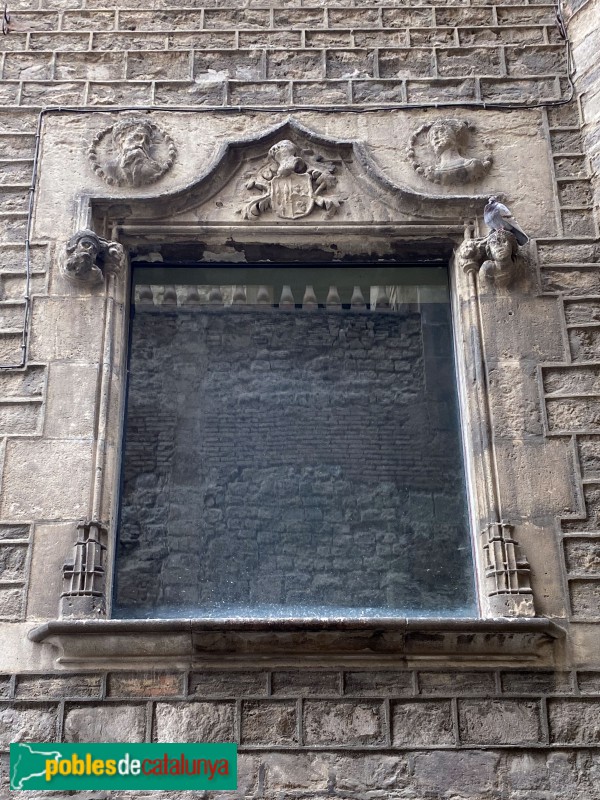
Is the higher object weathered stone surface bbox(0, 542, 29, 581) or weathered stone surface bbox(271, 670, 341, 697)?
weathered stone surface bbox(0, 542, 29, 581)

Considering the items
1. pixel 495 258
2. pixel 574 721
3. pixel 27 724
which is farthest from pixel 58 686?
pixel 495 258

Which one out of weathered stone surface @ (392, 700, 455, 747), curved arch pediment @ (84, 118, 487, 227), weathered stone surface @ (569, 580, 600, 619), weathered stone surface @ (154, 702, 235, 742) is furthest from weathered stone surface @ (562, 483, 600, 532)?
weathered stone surface @ (154, 702, 235, 742)

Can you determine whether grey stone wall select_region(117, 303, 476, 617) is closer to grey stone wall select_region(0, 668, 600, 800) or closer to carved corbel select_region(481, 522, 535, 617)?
carved corbel select_region(481, 522, 535, 617)

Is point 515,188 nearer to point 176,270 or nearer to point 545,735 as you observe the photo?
point 176,270

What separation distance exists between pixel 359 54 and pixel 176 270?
80.9 inches

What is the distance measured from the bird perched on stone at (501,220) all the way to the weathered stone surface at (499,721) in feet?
9.20

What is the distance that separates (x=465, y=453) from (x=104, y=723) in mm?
2581

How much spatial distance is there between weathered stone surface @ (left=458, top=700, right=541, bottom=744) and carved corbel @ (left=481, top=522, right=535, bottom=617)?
475 millimetres

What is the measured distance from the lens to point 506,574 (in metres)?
5.80

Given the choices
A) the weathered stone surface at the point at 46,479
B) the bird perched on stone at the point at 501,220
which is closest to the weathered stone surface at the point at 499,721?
the weathered stone surface at the point at 46,479

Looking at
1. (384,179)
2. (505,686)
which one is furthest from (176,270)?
(505,686)

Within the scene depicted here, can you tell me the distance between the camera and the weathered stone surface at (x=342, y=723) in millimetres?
5426

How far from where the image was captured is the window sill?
5484 millimetres

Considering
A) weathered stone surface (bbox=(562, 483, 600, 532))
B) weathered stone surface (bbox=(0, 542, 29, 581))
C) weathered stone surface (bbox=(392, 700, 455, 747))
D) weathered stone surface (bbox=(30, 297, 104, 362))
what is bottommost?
weathered stone surface (bbox=(392, 700, 455, 747))
